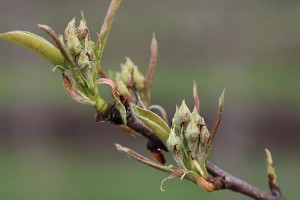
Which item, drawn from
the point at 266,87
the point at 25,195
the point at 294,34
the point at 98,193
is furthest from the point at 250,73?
the point at 25,195

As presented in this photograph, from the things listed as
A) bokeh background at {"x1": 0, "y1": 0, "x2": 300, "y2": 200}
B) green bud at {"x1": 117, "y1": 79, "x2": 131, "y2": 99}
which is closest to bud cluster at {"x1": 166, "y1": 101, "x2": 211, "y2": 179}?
green bud at {"x1": 117, "y1": 79, "x2": 131, "y2": 99}

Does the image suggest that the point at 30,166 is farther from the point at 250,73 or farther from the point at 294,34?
the point at 294,34

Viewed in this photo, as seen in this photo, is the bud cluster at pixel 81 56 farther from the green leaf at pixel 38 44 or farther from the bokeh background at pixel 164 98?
the bokeh background at pixel 164 98

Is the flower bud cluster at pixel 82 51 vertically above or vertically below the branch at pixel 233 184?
above

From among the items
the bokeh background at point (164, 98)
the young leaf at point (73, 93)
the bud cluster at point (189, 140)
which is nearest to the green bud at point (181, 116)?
the bud cluster at point (189, 140)

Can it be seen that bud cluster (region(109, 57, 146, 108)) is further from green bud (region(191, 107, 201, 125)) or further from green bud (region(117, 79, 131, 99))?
green bud (region(191, 107, 201, 125))

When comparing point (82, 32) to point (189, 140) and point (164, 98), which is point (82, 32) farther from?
point (164, 98)
